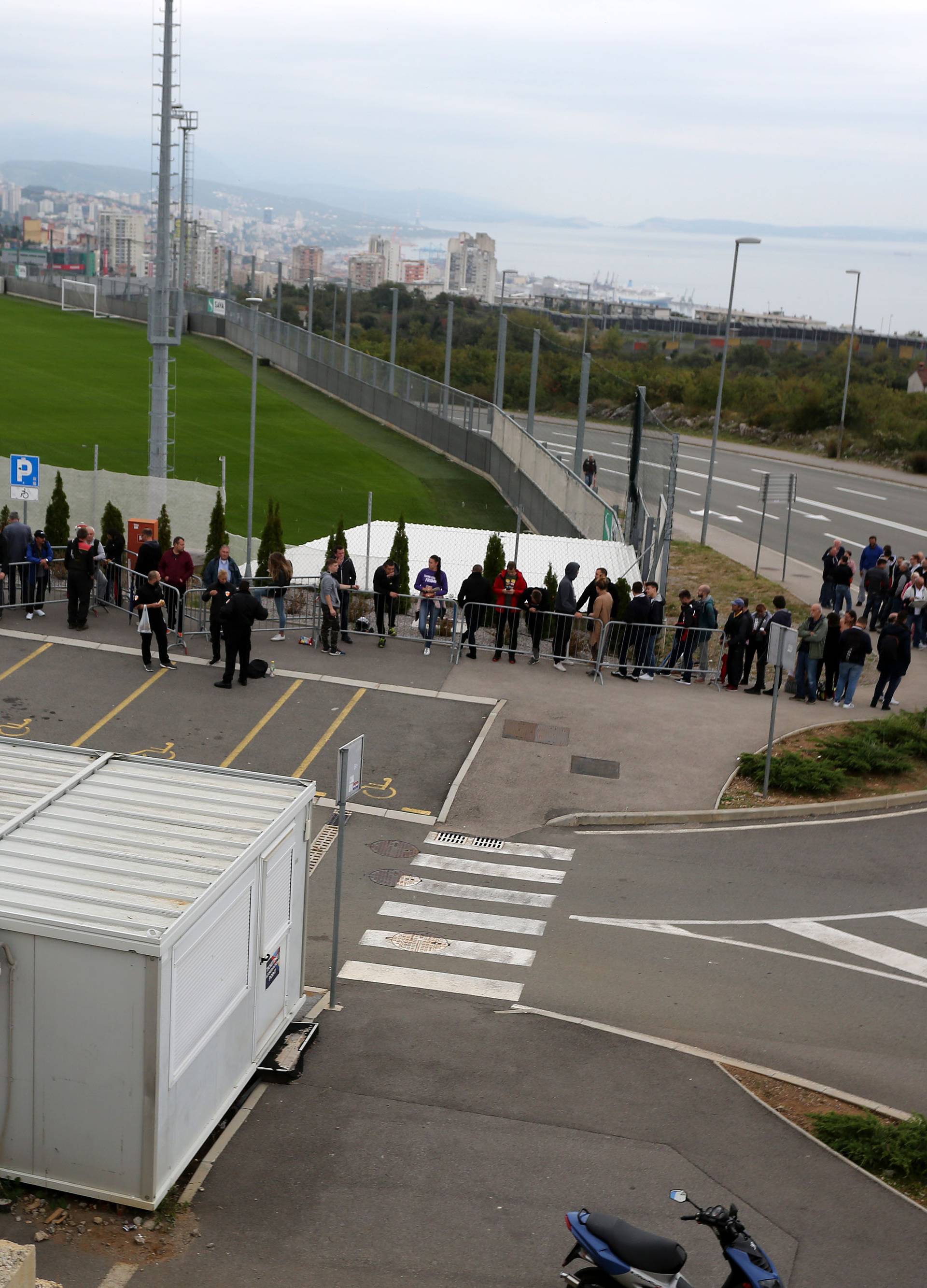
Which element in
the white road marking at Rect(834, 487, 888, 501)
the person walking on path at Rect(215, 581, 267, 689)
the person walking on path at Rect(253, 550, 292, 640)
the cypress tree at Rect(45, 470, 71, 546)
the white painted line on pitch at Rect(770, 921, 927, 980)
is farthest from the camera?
the white road marking at Rect(834, 487, 888, 501)

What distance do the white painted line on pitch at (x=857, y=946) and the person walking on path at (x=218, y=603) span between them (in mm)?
9030

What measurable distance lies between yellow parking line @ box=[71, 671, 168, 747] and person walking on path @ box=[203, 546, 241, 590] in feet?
5.62

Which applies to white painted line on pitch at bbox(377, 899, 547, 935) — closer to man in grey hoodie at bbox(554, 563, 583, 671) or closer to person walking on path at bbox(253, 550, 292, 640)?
man in grey hoodie at bbox(554, 563, 583, 671)

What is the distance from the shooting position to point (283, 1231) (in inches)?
313

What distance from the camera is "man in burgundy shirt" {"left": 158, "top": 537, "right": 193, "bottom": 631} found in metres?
20.4

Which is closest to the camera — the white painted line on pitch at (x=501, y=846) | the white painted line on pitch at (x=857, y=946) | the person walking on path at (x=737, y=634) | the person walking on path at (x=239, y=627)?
the white painted line on pitch at (x=857, y=946)

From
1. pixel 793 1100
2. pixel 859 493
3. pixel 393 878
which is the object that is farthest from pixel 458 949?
pixel 859 493

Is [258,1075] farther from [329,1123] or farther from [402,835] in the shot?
[402,835]

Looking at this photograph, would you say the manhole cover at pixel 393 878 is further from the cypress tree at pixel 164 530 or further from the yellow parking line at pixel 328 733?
the cypress tree at pixel 164 530

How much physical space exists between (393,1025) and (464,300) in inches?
3955

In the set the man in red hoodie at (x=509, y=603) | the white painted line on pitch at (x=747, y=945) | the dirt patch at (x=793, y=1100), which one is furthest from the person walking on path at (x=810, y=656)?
the dirt patch at (x=793, y=1100)

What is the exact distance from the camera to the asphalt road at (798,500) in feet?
120

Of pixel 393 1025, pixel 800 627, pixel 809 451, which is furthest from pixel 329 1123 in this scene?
pixel 809 451

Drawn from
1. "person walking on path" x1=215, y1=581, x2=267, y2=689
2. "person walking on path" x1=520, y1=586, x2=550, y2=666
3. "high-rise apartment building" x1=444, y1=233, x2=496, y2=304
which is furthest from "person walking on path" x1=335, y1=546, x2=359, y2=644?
"high-rise apartment building" x1=444, y1=233, x2=496, y2=304
